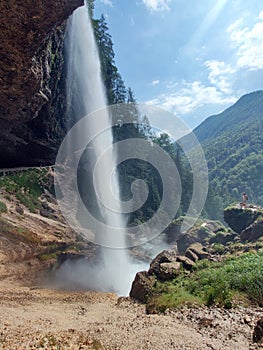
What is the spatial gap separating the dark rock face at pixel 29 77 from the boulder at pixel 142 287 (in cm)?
1253

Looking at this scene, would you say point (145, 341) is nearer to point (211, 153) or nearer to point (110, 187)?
point (110, 187)

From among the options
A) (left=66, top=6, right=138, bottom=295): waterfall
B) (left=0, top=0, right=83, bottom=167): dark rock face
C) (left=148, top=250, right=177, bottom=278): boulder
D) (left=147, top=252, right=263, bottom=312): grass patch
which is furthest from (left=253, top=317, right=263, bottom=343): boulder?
(left=66, top=6, right=138, bottom=295): waterfall

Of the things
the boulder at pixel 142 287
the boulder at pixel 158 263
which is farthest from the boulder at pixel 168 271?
the boulder at pixel 142 287

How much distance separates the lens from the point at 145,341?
22.9 ft

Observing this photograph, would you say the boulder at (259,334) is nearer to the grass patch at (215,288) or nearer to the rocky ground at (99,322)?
the rocky ground at (99,322)

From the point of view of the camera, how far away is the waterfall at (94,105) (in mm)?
31969

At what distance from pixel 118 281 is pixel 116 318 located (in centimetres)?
826

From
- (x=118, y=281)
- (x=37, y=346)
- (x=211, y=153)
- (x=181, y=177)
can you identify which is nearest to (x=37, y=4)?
(x=37, y=346)

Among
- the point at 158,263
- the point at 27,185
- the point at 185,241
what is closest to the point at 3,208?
the point at 27,185

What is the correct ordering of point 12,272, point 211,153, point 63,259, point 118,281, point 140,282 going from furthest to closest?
point 211,153 → point 63,259 → point 118,281 → point 12,272 → point 140,282

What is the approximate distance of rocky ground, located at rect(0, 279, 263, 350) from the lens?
6.60m

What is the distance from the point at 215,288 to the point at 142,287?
3.59m

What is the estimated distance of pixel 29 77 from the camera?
51.8ft

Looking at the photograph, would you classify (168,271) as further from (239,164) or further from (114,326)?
(239,164)
